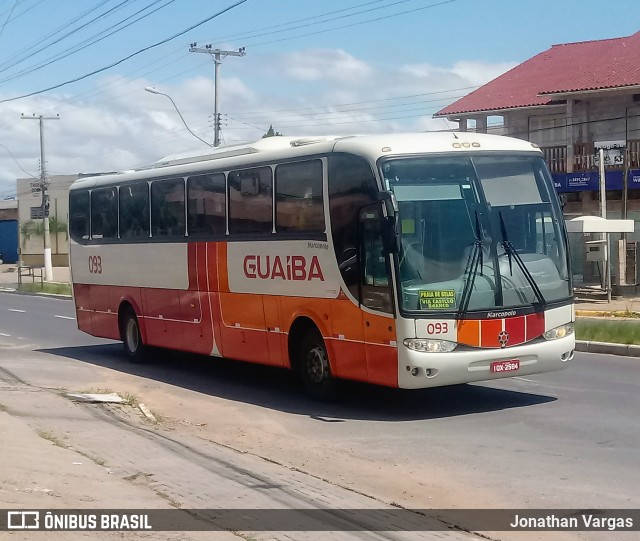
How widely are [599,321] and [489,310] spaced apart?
9.68 metres

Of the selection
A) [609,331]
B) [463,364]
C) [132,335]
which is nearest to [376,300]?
[463,364]

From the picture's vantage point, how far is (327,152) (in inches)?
496

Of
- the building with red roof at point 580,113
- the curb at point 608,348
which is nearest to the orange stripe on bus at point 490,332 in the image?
the curb at point 608,348

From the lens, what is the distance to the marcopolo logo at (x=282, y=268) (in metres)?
12.8

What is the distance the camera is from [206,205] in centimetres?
1538

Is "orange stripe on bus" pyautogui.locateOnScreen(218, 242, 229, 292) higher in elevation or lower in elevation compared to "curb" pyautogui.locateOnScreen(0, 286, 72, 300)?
higher

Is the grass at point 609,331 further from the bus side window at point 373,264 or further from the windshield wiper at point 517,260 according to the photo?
the bus side window at point 373,264

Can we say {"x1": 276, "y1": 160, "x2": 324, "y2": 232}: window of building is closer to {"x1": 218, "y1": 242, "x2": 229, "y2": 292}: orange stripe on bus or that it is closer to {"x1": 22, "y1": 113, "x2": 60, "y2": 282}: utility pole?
{"x1": 218, "y1": 242, "x2": 229, "y2": 292}: orange stripe on bus

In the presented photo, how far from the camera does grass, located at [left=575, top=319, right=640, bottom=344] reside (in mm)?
17938

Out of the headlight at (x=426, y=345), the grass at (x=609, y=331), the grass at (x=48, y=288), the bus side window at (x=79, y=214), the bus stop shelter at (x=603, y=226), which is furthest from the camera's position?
the grass at (x=48, y=288)

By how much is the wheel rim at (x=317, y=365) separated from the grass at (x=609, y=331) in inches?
274

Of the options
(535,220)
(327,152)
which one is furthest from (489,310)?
(327,152)

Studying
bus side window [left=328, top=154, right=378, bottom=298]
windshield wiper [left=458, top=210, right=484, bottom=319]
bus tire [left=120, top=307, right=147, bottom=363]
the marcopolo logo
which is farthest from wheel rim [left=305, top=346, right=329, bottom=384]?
bus tire [left=120, top=307, right=147, bottom=363]

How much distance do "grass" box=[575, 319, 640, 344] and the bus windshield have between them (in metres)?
6.11
